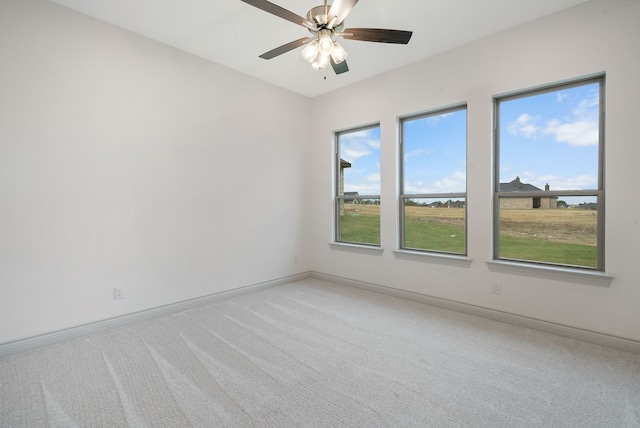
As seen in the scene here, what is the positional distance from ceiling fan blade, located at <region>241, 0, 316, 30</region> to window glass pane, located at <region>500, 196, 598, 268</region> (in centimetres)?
261

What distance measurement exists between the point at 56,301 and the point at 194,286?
4.04 ft

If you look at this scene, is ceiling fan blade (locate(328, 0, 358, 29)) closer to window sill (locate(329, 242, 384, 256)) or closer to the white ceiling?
the white ceiling

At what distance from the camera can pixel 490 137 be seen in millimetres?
3057

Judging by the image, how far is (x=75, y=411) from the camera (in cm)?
171

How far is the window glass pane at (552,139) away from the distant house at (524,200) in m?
0.01

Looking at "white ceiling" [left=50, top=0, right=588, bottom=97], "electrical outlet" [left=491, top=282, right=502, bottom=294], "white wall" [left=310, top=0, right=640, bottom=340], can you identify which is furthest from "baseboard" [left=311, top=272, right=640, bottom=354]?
"white ceiling" [left=50, top=0, right=588, bottom=97]

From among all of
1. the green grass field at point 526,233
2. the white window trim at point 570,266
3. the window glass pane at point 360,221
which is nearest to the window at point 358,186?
the window glass pane at point 360,221

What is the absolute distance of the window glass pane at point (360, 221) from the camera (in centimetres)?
423

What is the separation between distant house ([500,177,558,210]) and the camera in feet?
9.44

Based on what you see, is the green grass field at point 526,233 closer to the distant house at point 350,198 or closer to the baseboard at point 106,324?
the distant house at point 350,198

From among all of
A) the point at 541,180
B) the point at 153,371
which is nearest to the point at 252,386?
the point at 153,371

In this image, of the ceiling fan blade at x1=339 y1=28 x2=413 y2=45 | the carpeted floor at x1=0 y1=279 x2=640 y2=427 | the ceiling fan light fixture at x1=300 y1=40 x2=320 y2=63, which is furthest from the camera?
the ceiling fan light fixture at x1=300 y1=40 x2=320 y2=63

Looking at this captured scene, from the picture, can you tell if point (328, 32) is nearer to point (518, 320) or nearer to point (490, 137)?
point (490, 137)

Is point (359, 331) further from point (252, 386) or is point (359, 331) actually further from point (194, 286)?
point (194, 286)
